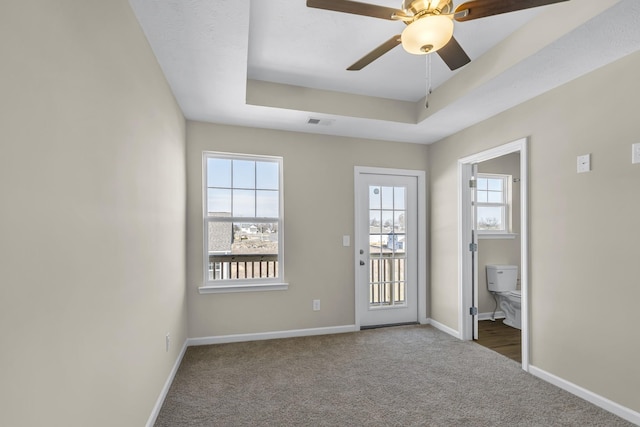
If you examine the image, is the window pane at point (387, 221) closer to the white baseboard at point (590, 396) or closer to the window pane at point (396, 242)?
the window pane at point (396, 242)

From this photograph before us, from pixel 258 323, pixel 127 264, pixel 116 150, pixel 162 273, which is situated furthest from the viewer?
→ pixel 258 323

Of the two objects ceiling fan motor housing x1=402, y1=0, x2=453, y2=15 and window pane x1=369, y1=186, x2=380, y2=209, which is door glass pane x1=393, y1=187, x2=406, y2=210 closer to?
window pane x1=369, y1=186, x2=380, y2=209

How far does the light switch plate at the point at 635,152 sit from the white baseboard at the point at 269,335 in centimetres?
307

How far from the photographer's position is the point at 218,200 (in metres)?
3.61

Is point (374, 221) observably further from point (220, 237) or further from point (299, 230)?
point (220, 237)

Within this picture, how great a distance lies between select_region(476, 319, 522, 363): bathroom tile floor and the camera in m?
3.29

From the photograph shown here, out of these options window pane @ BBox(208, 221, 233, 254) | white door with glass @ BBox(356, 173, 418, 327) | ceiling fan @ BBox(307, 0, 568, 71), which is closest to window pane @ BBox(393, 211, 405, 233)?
white door with glass @ BBox(356, 173, 418, 327)

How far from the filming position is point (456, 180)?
3771 mm

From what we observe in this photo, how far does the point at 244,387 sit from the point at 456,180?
317cm

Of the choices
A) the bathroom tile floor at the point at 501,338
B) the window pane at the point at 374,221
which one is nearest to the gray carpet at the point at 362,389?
the bathroom tile floor at the point at 501,338

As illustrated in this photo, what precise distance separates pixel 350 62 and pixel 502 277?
361 cm

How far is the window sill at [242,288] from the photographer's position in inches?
136

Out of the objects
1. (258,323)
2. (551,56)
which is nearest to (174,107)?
(258,323)

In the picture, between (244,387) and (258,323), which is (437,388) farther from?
(258,323)
